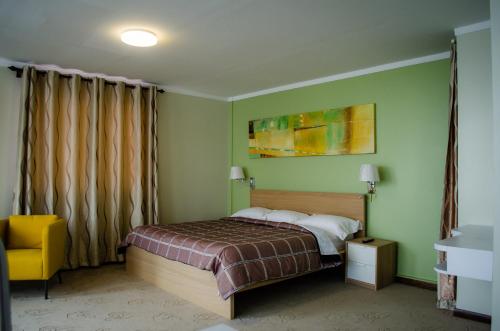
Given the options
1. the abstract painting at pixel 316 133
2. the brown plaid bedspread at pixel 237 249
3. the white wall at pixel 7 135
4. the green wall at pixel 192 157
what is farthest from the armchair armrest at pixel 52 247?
the abstract painting at pixel 316 133

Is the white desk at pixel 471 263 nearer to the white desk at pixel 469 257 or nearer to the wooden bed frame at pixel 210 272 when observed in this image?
the white desk at pixel 469 257

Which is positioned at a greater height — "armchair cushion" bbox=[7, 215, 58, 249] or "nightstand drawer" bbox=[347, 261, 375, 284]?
"armchair cushion" bbox=[7, 215, 58, 249]

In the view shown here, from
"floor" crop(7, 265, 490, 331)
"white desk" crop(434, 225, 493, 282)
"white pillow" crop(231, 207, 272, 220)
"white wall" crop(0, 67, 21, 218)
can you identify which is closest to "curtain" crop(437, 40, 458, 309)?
"floor" crop(7, 265, 490, 331)

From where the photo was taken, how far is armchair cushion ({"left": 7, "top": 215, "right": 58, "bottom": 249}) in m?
3.86

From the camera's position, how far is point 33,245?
3912 millimetres

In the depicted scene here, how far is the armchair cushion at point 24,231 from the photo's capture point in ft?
12.7

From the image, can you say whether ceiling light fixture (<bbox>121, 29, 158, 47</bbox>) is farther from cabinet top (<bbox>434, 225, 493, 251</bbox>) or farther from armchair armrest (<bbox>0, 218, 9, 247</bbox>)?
cabinet top (<bbox>434, 225, 493, 251</bbox>)

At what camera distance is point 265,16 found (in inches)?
119

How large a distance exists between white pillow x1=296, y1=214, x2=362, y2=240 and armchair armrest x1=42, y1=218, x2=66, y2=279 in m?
2.63

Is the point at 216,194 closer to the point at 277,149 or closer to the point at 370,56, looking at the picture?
the point at 277,149

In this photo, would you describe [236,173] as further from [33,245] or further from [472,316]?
[472,316]

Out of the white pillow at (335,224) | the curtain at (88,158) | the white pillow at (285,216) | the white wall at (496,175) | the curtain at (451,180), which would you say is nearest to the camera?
the white wall at (496,175)

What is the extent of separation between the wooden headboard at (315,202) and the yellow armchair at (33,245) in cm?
277

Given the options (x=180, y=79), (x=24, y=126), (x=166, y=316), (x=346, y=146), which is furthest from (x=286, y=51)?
(x=24, y=126)
